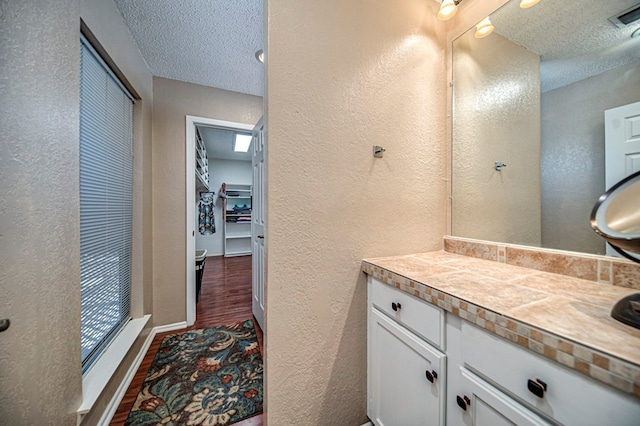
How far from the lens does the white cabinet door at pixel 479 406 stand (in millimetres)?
514

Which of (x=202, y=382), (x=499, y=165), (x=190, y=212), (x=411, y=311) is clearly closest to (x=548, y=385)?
(x=411, y=311)

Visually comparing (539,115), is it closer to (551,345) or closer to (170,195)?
Result: (551,345)

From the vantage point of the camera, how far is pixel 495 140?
124cm

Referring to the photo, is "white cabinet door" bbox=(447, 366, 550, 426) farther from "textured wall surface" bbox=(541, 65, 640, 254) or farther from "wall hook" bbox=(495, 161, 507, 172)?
"wall hook" bbox=(495, 161, 507, 172)

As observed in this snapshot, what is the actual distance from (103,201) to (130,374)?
121 cm

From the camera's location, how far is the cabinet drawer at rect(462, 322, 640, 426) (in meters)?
0.40

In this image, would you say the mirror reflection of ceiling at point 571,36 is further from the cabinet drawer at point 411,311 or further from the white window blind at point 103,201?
the white window blind at point 103,201

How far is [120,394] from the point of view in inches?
52.2

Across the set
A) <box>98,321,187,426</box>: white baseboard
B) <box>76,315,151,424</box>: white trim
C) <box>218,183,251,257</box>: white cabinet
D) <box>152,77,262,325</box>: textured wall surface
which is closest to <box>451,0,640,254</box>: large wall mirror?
<box>76,315,151,424</box>: white trim

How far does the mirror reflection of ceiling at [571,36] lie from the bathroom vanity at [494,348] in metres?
0.84

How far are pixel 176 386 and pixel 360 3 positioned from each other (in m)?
2.57

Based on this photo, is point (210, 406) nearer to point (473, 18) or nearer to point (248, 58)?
point (248, 58)

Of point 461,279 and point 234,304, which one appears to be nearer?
point 461,279

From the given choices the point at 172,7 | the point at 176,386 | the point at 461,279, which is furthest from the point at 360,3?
the point at 176,386
